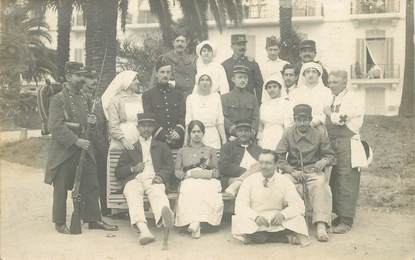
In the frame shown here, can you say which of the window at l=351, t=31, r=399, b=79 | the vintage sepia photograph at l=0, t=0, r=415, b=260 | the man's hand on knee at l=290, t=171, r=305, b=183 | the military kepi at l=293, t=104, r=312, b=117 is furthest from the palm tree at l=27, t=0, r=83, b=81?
the window at l=351, t=31, r=399, b=79

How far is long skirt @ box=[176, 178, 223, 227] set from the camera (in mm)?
5336

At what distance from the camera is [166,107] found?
19.9 feet

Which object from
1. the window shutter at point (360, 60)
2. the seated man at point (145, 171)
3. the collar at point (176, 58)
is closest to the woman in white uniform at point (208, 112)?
the seated man at point (145, 171)

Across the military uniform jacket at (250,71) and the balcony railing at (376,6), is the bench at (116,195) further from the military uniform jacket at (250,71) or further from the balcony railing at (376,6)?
the balcony railing at (376,6)

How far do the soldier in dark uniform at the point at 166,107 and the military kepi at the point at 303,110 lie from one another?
1379 millimetres

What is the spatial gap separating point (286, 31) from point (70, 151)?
21.4 ft

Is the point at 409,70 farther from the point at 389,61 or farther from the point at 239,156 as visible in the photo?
the point at 239,156

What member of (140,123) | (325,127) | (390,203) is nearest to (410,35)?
(390,203)

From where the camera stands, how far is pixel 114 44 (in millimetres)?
7984

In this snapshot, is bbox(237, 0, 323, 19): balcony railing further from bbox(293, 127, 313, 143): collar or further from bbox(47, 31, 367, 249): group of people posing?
bbox(293, 127, 313, 143): collar

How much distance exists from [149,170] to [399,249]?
2575mm

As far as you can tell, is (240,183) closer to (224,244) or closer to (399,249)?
(224,244)

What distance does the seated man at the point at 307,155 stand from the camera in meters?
5.34

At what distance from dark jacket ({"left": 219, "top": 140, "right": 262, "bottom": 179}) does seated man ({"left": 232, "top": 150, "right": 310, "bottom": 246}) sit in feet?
1.47
